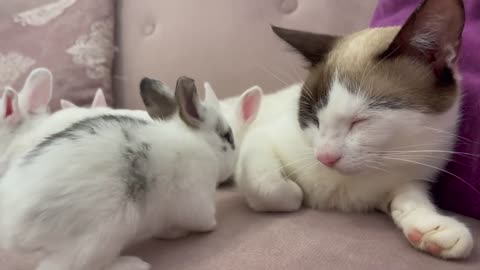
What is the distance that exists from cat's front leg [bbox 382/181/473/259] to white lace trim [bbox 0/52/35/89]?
1.15m

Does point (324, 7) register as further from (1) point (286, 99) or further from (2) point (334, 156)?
(2) point (334, 156)

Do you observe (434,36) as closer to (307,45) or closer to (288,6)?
(307,45)

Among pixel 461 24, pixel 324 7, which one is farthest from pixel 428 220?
pixel 324 7

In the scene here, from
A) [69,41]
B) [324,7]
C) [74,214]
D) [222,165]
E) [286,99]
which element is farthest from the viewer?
[69,41]

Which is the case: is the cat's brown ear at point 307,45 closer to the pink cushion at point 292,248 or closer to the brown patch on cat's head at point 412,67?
the brown patch on cat's head at point 412,67

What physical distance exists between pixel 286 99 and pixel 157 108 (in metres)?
0.41

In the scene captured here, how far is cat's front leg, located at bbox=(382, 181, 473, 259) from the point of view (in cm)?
78

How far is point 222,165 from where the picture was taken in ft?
3.09

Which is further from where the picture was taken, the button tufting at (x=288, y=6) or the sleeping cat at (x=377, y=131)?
the button tufting at (x=288, y=6)

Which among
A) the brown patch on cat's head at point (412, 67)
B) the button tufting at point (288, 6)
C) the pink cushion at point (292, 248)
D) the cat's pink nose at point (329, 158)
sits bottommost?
the pink cushion at point (292, 248)

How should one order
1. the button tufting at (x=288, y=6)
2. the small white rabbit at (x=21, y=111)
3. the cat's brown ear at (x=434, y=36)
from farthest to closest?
the button tufting at (x=288, y=6) → the small white rabbit at (x=21, y=111) → the cat's brown ear at (x=434, y=36)

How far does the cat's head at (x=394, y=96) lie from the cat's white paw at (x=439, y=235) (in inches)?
4.5

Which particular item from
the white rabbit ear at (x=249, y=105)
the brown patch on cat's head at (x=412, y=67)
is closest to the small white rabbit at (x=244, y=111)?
the white rabbit ear at (x=249, y=105)

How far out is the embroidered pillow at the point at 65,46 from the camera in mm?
1568
